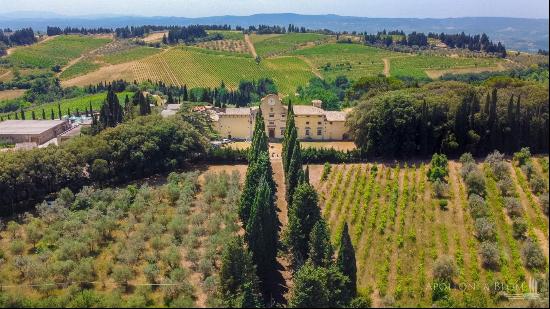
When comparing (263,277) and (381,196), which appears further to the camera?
(381,196)

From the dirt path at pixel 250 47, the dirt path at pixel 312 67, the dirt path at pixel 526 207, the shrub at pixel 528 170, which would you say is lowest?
the dirt path at pixel 526 207

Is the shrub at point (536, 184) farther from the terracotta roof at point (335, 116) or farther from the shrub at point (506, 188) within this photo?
the terracotta roof at point (335, 116)

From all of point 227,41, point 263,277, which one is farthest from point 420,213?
point 227,41

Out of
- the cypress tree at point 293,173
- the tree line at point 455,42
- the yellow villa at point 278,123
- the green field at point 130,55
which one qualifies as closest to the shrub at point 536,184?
the cypress tree at point 293,173

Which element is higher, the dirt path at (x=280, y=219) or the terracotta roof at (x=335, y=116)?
the terracotta roof at (x=335, y=116)

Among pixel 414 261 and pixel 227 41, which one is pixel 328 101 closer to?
pixel 414 261

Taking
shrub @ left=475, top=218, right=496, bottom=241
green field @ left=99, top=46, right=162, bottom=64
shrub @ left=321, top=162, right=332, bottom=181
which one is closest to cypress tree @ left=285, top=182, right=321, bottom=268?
shrub @ left=475, top=218, right=496, bottom=241

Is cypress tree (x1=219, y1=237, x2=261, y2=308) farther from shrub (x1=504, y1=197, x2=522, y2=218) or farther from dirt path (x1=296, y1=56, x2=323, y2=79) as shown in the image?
dirt path (x1=296, y1=56, x2=323, y2=79)

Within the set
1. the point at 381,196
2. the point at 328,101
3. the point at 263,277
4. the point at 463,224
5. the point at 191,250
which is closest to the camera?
the point at 263,277
